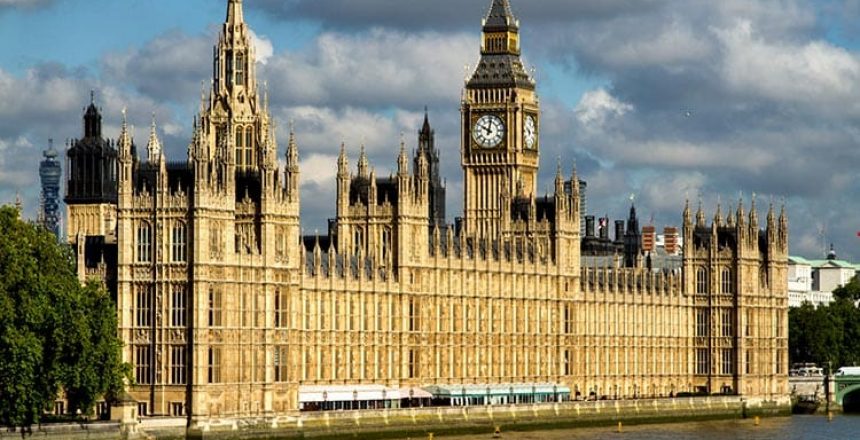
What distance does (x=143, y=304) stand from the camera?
4776 inches

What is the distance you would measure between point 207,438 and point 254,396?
572 cm

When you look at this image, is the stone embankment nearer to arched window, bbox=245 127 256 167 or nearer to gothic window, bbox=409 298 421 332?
gothic window, bbox=409 298 421 332

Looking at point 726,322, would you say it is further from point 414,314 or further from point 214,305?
point 214,305

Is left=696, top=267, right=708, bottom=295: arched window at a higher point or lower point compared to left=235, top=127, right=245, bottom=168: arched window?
lower

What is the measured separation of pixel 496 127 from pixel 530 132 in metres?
3.47

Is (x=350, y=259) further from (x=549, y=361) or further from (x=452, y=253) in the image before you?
(x=549, y=361)

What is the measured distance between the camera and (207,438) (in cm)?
11906

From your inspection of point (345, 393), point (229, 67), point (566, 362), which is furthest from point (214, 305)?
point (566, 362)

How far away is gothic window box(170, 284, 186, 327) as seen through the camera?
121 meters

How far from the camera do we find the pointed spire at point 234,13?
448 ft

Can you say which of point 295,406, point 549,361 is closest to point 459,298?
point 549,361

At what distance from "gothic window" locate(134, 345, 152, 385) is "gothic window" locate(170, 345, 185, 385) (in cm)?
113

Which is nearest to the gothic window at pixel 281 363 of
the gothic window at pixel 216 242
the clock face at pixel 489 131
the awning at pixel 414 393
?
the gothic window at pixel 216 242

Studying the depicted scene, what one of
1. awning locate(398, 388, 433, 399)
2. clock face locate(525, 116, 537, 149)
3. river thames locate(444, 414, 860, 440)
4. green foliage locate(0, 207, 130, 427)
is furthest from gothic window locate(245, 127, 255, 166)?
clock face locate(525, 116, 537, 149)
